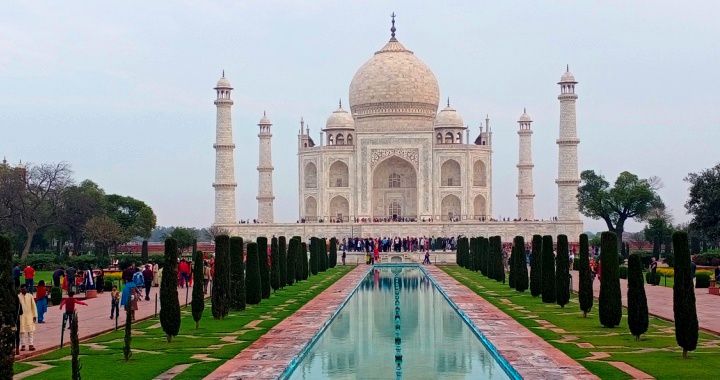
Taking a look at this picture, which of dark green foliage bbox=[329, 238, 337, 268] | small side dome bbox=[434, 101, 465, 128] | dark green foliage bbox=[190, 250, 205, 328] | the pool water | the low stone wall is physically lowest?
the pool water

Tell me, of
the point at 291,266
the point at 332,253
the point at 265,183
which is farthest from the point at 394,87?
the point at 291,266

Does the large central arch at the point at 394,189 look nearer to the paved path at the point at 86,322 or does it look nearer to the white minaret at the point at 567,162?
the white minaret at the point at 567,162

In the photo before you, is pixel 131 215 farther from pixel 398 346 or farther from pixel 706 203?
pixel 398 346

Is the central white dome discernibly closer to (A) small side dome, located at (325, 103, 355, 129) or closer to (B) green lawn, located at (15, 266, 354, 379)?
(A) small side dome, located at (325, 103, 355, 129)

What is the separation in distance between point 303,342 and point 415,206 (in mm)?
32542

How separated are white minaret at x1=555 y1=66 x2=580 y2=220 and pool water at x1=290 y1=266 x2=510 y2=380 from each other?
873 inches

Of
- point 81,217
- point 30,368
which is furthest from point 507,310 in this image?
point 81,217

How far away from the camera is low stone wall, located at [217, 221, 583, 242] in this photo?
3888cm

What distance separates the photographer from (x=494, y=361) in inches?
402

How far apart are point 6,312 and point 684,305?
6172mm

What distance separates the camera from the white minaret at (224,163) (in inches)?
1553

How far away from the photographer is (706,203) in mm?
30000

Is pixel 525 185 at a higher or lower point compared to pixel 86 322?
higher

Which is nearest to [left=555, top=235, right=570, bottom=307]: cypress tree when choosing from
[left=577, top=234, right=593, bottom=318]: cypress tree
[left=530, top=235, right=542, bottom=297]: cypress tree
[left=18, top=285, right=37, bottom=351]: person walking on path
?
[left=577, top=234, right=593, bottom=318]: cypress tree
